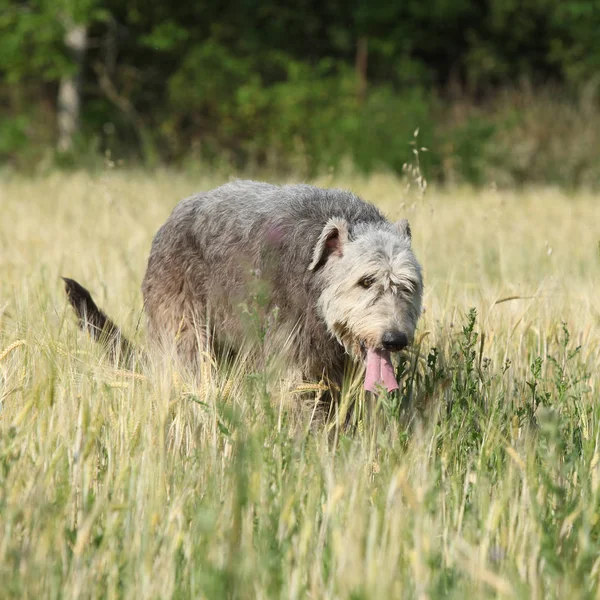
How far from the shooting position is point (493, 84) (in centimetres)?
2705

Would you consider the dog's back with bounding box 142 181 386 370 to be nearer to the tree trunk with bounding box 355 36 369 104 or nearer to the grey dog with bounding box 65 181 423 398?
the grey dog with bounding box 65 181 423 398

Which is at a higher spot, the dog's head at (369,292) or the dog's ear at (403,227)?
the dog's ear at (403,227)

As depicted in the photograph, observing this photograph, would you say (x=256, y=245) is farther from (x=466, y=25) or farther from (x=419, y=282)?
(x=466, y=25)

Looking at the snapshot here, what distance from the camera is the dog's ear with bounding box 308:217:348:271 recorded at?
162 inches

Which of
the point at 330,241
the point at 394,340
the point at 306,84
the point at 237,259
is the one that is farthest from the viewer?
the point at 306,84

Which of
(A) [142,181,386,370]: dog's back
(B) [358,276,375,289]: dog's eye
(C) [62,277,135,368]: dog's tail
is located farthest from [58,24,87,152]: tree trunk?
(B) [358,276,375,289]: dog's eye

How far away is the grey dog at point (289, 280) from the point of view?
400 cm

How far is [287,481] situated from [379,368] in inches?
41.6

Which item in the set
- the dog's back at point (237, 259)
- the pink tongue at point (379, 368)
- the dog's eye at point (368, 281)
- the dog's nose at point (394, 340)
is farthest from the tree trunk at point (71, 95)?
the dog's nose at point (394, 340)

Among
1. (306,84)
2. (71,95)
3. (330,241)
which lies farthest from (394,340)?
(306,84)

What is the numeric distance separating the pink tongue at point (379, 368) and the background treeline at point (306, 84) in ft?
29.9

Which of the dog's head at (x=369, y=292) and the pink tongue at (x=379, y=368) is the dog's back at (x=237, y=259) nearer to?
the dog's head at (x=369, y=292)

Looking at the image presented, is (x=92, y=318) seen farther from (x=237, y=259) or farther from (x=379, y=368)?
(x=379, y=368)

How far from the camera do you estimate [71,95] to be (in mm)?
19516
